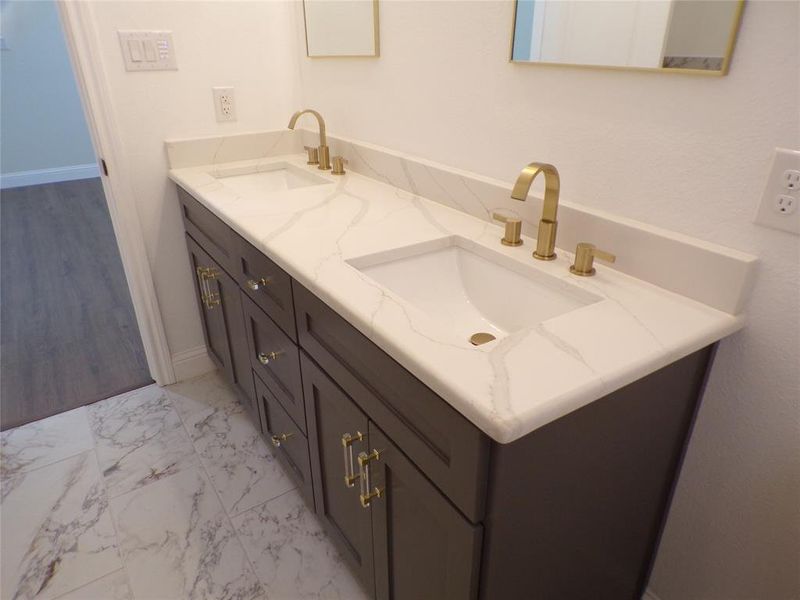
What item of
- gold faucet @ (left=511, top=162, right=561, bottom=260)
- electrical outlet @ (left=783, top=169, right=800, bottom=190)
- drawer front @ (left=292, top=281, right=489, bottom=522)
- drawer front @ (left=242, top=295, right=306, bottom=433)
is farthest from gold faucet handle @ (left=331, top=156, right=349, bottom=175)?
electrical outlet @ (left=783, top=169, right=800, bottom=190)

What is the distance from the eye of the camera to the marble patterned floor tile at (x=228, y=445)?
1668mm

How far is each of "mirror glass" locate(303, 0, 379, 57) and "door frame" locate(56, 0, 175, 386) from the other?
0.67m

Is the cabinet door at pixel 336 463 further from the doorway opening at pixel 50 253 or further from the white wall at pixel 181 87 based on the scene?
the doorway opening at pixel 50 253

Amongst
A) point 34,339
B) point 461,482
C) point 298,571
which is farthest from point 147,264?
point 461,482

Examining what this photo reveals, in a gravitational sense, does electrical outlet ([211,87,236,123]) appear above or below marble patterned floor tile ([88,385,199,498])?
above

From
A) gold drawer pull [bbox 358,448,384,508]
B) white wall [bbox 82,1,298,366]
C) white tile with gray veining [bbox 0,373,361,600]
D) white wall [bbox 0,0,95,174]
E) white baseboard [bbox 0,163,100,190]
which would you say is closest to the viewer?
gold drawer pull [bbox 358,448,384,508]

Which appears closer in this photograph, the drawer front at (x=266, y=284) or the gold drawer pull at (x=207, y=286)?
the drawer front at (x=266, y=284)

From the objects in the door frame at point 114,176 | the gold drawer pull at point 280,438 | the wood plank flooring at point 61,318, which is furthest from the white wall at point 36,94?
the gold drawer pull at point 280,438

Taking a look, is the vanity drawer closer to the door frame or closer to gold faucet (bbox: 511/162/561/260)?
the door frame

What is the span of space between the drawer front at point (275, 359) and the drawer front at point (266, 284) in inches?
1.2

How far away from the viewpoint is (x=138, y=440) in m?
1.88

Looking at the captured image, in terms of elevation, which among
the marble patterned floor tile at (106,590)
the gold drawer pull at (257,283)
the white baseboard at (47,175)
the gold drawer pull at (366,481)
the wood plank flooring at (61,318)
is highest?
the gold drawer pull at (257,283)

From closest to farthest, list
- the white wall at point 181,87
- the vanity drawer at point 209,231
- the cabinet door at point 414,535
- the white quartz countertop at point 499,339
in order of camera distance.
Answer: the white quartz countertop at point 499,339 < the cabinet door at point 414,535 < the vanity drawer at point 209,231 < the white wall at point 181,87

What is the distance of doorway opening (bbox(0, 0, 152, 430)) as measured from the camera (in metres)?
2.22
